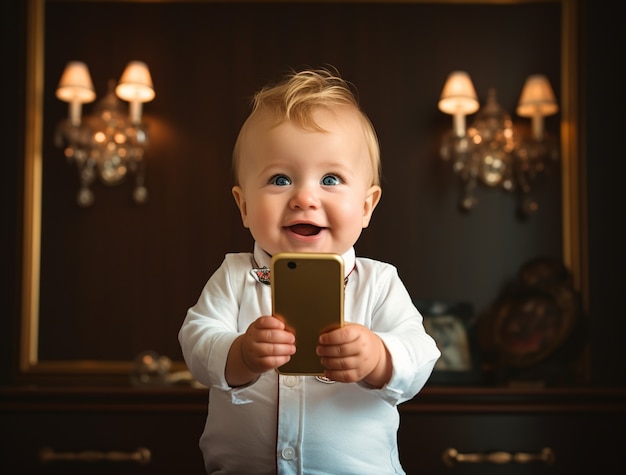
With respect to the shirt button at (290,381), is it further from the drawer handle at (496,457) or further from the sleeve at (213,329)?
the drawer handle at (496,457)

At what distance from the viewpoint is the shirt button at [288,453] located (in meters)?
0.71

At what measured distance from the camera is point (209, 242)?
2102mm

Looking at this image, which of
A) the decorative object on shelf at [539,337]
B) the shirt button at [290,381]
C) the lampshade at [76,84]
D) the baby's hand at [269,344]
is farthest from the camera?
the lampshade at [76,84]

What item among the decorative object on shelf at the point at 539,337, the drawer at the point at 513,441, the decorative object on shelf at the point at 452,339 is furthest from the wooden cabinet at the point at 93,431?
the decorative object on shelf at the point at 539,337

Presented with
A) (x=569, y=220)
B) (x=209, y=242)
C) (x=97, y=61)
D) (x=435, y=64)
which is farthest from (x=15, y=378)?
(x=569, y=220)

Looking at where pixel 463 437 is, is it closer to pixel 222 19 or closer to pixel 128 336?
pixel 128 336

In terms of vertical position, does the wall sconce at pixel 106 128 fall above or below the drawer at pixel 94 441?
above

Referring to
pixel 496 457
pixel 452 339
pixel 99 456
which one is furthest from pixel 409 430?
pixel 99 456

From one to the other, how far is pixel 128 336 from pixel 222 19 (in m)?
0.92

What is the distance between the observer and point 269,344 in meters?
0.62

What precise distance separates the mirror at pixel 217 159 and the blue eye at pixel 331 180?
4.55ft

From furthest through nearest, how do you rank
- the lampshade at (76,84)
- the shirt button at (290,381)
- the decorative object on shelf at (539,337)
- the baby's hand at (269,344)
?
the lampshade at (76,84) < the decorative object on shelf at (539,337) < the shirt button at (290,381) < the baby's hand at (269,344)

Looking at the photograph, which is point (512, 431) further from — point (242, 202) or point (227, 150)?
point (242, 202)

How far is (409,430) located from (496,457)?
0.20 meters
